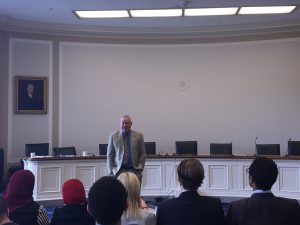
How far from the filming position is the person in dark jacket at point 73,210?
2859 mm

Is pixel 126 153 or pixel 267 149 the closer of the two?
pixel 126 153

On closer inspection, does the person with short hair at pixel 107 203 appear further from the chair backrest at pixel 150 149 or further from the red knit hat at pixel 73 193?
the chair backrest at pixel 150 149

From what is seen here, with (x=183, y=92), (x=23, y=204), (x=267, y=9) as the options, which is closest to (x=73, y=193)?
(x=23, y=204)

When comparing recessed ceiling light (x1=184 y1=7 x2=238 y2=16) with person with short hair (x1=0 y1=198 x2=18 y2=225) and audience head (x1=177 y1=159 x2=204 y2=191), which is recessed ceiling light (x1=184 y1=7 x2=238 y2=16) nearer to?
audience head (x1=177 y1=159 x2=204 y2=191)

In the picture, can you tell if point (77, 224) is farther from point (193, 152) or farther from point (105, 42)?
point (105, 42)

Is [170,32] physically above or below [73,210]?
above

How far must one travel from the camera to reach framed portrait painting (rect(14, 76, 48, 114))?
948 centimetres

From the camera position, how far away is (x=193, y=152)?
8.98 m

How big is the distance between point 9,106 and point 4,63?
1004mm

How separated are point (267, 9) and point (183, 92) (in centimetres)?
297

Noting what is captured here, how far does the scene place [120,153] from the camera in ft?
18.6

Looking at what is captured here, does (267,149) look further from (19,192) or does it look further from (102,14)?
(19,192)

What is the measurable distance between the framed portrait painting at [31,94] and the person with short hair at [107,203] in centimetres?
818

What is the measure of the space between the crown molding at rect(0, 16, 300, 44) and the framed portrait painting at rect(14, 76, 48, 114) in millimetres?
1177
